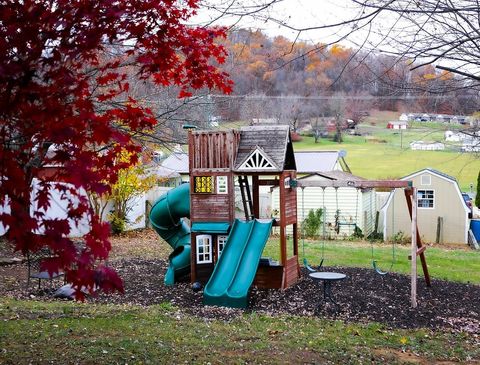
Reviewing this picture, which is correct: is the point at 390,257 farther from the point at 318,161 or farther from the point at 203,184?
the point at 318,161

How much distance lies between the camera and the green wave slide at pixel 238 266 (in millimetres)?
9859

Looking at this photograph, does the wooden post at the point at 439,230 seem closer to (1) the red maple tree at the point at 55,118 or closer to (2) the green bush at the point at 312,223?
(2) the green bush at the point at 312,223

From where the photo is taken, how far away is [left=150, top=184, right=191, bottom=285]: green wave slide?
11.9m

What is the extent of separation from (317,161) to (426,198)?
193 inches

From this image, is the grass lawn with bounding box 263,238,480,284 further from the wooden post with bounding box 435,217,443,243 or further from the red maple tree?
the red maple tree

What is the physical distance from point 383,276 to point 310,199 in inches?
433

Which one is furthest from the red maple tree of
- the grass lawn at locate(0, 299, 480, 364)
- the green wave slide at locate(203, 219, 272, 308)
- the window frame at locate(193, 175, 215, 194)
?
the window frame at locate(193, 175, 215, 194)

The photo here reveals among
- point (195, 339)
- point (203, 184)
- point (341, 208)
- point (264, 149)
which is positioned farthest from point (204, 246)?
point (341, 208)

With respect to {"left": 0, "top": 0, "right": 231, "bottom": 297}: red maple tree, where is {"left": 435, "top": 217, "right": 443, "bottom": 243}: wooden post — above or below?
below

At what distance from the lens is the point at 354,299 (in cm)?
1008

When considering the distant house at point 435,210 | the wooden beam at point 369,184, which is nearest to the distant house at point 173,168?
the distant house at point 435,210

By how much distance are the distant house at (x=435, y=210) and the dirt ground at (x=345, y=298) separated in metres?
10.6

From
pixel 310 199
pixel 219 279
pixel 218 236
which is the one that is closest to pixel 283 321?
pixel 219 279

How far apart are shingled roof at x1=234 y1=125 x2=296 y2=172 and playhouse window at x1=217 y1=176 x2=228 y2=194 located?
34cm
